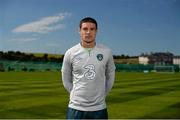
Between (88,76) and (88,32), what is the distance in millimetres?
511

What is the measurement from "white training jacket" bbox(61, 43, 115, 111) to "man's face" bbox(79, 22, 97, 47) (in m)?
0.08

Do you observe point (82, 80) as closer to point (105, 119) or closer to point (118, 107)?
point (105, 119)

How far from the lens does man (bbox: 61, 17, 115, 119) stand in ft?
15.6

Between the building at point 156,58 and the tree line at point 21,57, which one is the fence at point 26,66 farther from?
the building at point 156,58

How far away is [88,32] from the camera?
15.7 feet

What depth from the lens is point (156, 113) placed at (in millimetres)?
12641

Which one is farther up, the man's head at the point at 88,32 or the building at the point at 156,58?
the man's head at the point at 88,32

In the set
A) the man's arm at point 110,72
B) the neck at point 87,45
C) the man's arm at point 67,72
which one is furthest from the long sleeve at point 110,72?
the man's arm at point 67,72

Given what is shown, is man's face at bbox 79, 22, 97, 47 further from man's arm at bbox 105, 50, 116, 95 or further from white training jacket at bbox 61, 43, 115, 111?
man's arm at bbox 105, 50, 116, 95

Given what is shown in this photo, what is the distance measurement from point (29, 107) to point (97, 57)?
922 centimetres

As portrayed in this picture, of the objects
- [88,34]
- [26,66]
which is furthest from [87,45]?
[26,66]

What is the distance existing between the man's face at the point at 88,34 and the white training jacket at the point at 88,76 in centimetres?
8

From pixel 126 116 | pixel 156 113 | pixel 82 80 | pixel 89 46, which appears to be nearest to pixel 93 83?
pixel 82 80

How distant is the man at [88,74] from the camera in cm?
475
